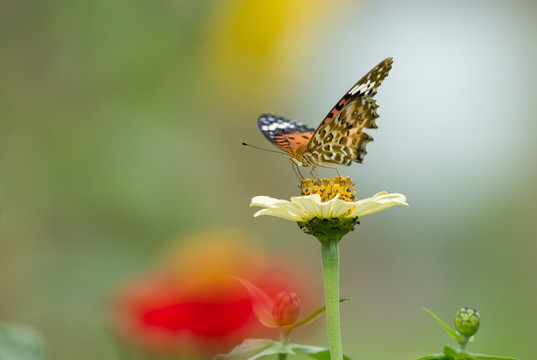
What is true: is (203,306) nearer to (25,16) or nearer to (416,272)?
(25,16)

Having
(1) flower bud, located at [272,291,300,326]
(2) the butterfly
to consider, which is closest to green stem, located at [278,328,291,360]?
(1) flower bud, located at [272,291,300,326]

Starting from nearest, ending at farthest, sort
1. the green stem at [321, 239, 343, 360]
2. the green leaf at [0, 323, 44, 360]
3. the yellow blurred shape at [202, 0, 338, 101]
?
the green stem at [321, 239, 343, 360] < the green leaf at [0, 323, 44, 360] < the yellow blurred shape at [202, 0, 338, 101]

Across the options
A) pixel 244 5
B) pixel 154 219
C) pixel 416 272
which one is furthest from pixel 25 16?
pixel 416 272

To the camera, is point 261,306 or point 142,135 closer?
point 261,306

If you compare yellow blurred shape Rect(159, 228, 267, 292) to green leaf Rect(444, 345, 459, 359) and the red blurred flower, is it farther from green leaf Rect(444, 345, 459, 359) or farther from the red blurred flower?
green leaf Rect(444, 345, 459, 359)

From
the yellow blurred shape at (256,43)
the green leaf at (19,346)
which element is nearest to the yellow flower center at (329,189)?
the green leaf at (19,346)

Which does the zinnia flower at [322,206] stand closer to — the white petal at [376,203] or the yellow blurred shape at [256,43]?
the white petal at [376,203]
